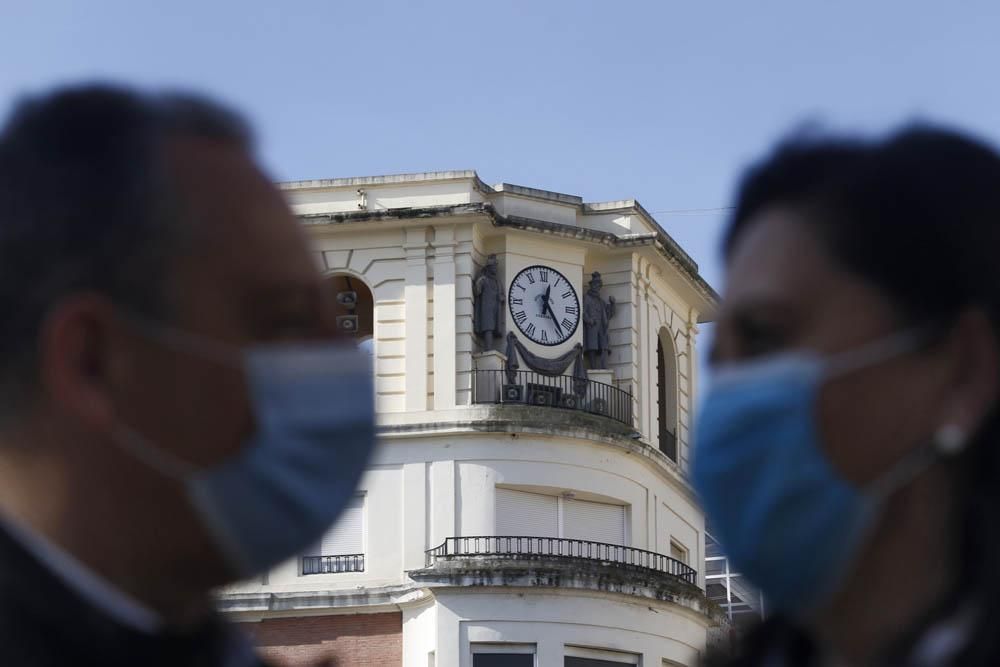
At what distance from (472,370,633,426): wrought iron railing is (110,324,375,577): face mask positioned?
37.1m

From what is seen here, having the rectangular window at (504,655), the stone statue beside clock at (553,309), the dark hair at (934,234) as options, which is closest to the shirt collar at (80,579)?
the dark hair at (934,234)

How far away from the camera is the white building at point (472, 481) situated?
39.6 m

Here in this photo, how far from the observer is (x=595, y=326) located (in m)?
42.9

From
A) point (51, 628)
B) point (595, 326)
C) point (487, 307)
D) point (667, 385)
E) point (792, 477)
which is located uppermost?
point (667, 385)

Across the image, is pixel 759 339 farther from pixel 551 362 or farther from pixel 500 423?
pixel 551 362

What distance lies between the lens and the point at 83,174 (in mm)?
3723

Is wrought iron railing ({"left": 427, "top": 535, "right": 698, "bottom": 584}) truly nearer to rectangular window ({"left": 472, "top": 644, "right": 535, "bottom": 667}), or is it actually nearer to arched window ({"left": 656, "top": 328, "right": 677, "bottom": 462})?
rectangular window ({"left": 472, "top": 644, "right": 535, "bottom": 667})

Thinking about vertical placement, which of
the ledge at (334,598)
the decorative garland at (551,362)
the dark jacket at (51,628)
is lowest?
the dark jacket at (51,628)

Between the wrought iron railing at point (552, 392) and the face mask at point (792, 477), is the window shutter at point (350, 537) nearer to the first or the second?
the wrought iron railing at point (552, 392)

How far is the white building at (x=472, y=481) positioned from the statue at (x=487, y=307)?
0.85 feet

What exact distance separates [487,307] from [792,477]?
37.6m

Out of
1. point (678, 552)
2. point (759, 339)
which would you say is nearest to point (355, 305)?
point (678, 552)

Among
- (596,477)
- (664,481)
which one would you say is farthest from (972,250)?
(664,481)

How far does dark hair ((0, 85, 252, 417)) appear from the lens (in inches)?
144
